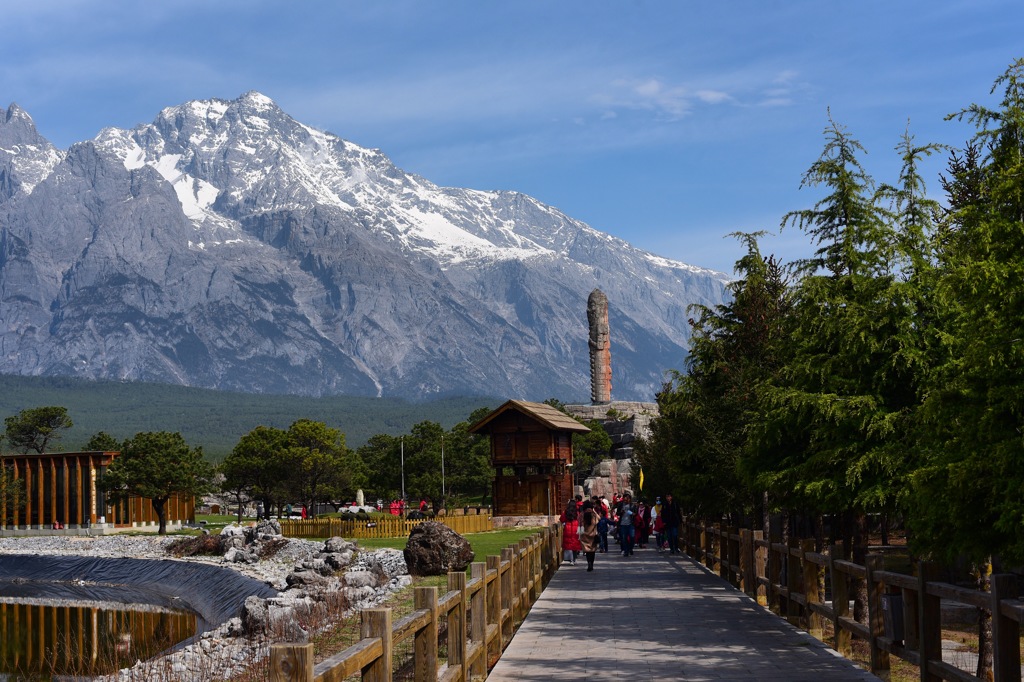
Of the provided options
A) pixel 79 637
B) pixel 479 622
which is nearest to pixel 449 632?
pixel 479 622

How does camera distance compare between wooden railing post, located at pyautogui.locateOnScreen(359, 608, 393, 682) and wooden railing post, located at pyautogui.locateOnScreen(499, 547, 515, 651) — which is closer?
wooden railing post, located at pyautogui.locateOnScreen(359, 608, 393, 682)

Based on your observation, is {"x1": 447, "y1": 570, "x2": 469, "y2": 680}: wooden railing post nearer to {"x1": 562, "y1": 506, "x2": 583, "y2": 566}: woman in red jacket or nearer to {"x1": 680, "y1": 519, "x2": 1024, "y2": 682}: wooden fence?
{"x1": 680, "y1": 519, "x2": 1024, "y2": 682}: wooden fence

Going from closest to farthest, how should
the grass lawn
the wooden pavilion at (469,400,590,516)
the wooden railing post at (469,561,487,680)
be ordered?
the wooden railing post at (469,561,487,680)
the grass lawn
the wooden pavilion at (469,400,590,516)

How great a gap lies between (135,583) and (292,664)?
52.3m

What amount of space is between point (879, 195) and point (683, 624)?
861 centimetres

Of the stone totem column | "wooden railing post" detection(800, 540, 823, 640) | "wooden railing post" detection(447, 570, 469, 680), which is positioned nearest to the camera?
"wooden railing post" detection(447, 570, 469, 680)

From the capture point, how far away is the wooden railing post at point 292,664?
585 centimetres

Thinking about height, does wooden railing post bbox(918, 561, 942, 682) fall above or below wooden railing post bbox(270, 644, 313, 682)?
below

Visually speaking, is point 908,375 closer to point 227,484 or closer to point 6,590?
point 6,590

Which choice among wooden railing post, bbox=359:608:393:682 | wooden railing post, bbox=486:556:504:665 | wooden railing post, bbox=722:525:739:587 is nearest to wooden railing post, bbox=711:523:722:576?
wooden railing post, bbox=722:525:739:587

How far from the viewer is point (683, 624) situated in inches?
706

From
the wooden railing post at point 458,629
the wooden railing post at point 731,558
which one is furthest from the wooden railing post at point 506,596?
the wooden railing post at point 731,558

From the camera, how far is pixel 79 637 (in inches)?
1369

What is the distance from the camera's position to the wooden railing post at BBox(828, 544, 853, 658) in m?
14.7
